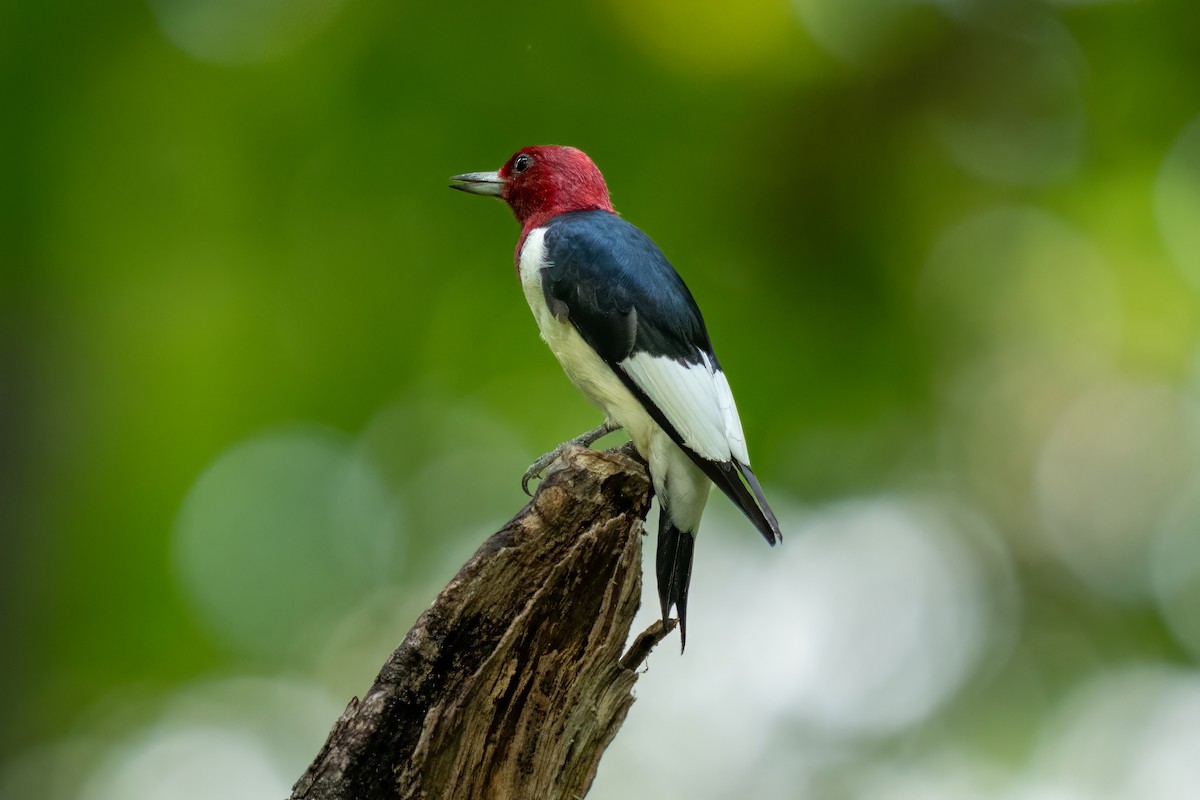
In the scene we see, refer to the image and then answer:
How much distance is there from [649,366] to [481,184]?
125 centimetres

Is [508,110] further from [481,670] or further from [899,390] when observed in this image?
[481,670]

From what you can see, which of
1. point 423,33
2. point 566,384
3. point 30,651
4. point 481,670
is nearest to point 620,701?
point 481,670

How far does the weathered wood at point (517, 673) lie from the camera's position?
2494 mm

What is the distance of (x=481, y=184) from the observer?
4340 millimetres

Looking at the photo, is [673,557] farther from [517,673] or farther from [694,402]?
[517,673]

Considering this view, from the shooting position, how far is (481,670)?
2.59m

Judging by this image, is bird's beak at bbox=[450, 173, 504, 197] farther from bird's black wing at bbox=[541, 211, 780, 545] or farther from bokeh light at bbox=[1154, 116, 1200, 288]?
bokeh light at bbox=[1154, 116, 1200, 288]

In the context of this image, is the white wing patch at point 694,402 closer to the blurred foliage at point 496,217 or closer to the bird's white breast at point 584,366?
the bird's white breast at point 584,366

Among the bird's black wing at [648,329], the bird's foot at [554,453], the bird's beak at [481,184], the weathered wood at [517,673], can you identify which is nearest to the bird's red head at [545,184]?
the bird's beak at [481,184]

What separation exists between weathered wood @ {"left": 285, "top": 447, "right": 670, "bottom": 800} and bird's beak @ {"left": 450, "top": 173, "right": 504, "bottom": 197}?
67.5 inches

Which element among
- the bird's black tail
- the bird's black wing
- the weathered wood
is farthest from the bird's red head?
the weathered wood

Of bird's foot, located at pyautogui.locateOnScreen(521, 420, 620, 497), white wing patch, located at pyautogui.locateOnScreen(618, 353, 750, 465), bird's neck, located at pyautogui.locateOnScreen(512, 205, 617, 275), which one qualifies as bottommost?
white wing patch, located at pyautogui.locateOnScreen(618, 353, 750, 465)

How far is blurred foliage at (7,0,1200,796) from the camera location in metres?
5.11

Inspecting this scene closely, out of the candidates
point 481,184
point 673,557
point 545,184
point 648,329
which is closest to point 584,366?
point 648,329
